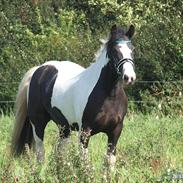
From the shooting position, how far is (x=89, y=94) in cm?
667

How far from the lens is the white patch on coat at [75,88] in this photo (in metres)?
6.72

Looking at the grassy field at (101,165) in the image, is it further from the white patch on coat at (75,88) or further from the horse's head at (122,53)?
the horse's head at (122,53)

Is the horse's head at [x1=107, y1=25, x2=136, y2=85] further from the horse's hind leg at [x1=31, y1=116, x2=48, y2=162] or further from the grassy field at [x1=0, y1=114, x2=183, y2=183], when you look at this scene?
the horse's hind leg at [x1=31, y1=116, x2=48, y2=162]

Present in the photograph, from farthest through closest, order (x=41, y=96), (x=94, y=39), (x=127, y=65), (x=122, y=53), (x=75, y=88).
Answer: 1. (x=94, y=39)
2. (x=41, y=96)
3. (x=75, y=88)
4. (x=122, y=53)
5. (x=127, y=65)

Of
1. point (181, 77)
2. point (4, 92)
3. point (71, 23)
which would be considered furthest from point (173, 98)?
point (71, 23)

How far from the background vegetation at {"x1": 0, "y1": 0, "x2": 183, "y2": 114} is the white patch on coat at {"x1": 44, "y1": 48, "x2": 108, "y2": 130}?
4842mm

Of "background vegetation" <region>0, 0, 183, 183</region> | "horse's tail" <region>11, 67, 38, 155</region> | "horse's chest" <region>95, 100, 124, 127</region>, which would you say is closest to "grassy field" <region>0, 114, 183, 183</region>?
"background vegetation" <region>0, 0, 183, 183</region>

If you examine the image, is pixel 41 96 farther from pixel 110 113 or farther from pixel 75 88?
pixel 110 113

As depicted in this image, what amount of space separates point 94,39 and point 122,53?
8195 mm

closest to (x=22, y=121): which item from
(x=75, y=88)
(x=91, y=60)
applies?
(x=75, y=88)

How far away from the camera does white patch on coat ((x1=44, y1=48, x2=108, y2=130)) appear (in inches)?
265

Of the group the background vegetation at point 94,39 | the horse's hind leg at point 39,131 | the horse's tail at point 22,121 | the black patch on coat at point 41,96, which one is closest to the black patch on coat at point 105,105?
the black patch on coat at point 41,96

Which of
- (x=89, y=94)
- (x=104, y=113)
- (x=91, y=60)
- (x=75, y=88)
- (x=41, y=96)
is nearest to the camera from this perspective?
(x=104, y=113)

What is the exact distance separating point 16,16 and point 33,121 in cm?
1074
